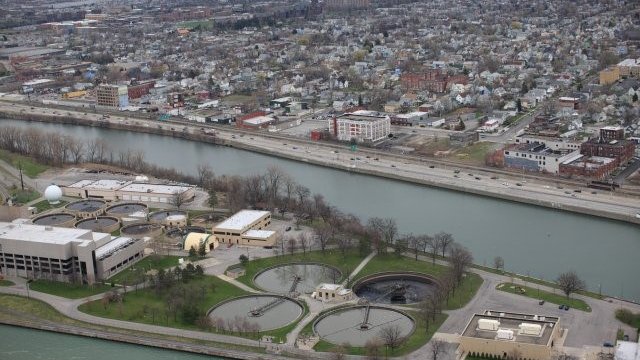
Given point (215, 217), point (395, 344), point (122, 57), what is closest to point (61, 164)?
point (215, 217)

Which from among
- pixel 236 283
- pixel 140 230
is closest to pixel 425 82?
pixel 140 230

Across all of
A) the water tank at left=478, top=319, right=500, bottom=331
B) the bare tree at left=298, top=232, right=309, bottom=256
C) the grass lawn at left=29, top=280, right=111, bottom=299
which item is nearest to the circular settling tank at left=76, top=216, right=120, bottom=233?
the grass lawn at left=29, top=280, right=111, bottom=299

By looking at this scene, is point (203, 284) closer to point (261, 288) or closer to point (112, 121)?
point (261, 288)

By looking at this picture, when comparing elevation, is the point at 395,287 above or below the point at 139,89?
below

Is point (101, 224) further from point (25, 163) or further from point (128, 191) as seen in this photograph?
point (25, 163)

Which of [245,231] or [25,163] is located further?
[25,163]

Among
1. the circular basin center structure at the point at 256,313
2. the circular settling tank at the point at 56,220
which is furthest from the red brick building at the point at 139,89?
the circular basin center structure at the point at 256,313
